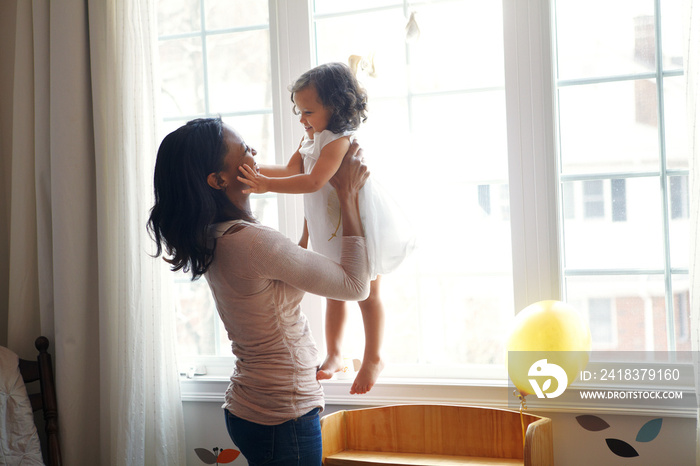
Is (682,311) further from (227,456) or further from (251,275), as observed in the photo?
(227,456)

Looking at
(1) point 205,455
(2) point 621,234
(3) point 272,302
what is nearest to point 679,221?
(2) point 621,234

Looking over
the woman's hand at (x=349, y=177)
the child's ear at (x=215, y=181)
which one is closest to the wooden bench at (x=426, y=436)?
the woman's hand at (x=349, y=177)

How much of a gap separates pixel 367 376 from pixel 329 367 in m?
0.11

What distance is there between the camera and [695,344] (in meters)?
1.74

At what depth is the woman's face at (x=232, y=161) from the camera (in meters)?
1.37

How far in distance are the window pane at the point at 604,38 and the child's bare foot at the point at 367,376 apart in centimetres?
115

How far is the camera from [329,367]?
171cm

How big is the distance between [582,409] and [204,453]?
1408 millimetres

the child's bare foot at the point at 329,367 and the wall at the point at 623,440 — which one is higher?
the child's bare foot at the point at 329,367

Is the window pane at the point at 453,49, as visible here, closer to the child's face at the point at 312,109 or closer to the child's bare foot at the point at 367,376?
the child's face at the point at 312,109

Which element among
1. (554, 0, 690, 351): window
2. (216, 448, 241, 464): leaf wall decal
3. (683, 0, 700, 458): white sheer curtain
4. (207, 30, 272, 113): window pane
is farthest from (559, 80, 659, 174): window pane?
(216, 448, 241, 464): leaf wall decal

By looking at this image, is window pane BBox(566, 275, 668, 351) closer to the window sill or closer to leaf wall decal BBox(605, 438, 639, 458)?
the window sill

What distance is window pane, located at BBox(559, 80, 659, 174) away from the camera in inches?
76.9

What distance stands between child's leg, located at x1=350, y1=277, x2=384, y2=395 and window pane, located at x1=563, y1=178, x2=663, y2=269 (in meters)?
0.74
